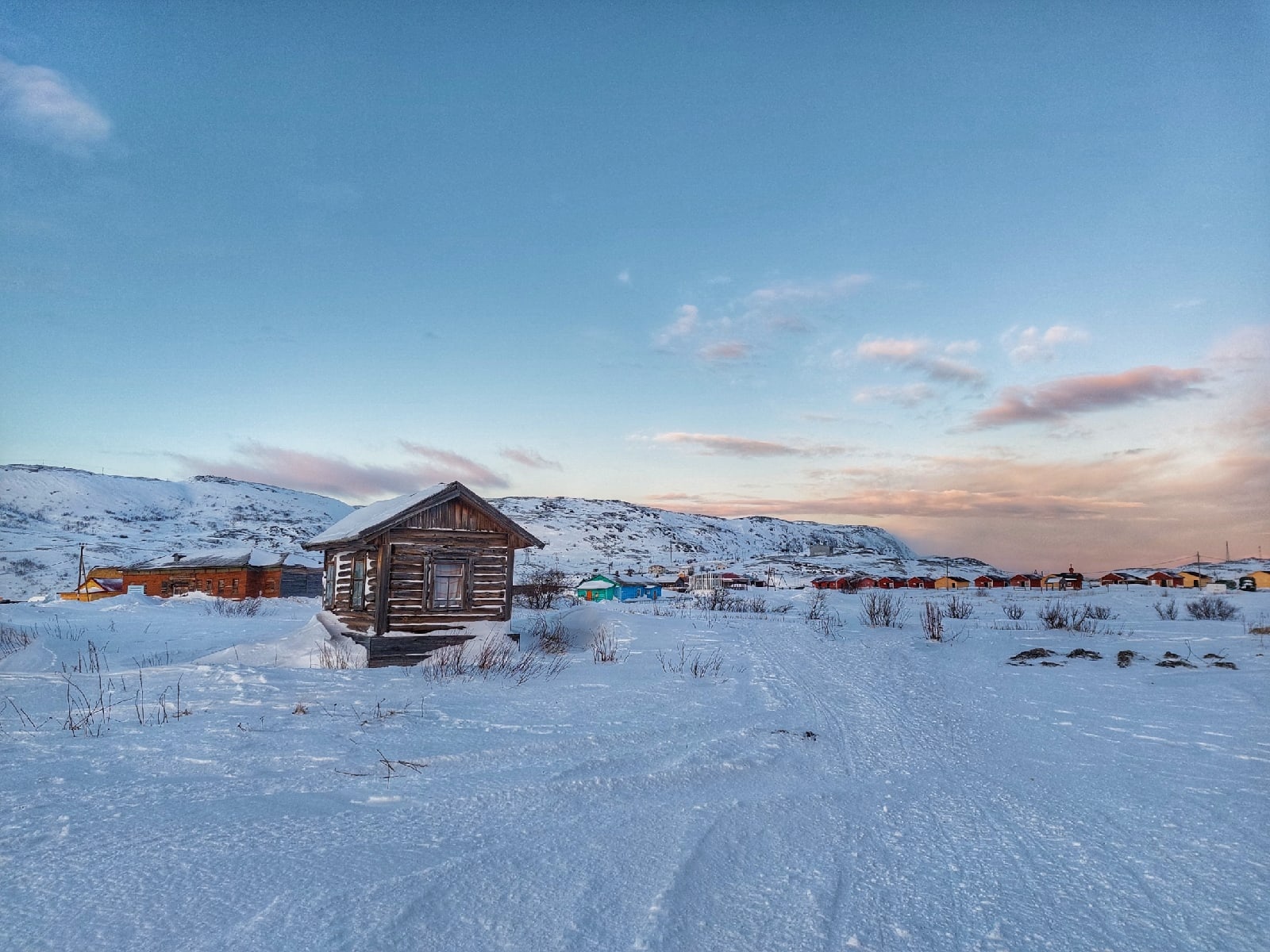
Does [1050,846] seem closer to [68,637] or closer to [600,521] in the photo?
[68,637]

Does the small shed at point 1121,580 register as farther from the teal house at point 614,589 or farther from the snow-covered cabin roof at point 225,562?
the snow-covered cabin roof at point 225,562

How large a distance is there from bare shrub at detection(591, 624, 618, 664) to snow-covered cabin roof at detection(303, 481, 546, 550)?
267 centimetres

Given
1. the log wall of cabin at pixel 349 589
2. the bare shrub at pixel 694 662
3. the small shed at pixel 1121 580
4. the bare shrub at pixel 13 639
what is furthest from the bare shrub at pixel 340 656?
the small shed at pixel 1121 580

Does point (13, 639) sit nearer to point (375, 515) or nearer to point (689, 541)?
point (375, 515)

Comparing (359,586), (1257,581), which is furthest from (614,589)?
(1257,581)

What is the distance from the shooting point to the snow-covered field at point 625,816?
10.0ft

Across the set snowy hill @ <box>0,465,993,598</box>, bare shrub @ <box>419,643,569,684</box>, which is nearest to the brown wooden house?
snowy hill @ <box>0,465,993,598</box>

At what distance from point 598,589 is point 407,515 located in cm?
3647

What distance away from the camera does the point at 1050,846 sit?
4.21 metres

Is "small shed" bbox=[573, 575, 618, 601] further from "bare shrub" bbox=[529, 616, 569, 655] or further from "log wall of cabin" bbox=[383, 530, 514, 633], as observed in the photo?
"log wall of cabin" bbox=[383, 530, 514, 633]

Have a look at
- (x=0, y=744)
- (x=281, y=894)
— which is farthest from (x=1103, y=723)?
(x=0, y=744)

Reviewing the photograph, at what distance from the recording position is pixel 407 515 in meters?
15.5

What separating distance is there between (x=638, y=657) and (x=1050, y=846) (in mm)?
9271

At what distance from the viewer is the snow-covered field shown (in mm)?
3055
